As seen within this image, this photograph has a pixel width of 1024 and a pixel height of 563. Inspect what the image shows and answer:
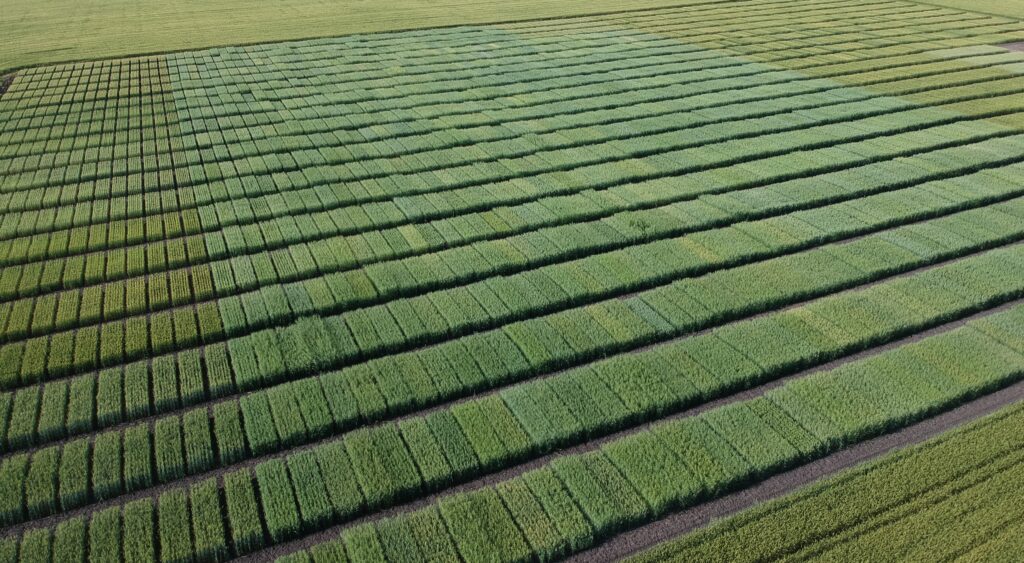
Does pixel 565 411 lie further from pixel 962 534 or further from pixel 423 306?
pixel 962 534

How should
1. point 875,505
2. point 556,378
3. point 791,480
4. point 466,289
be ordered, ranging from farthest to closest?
point 466,289, point 556,378, point 791,480, point 875,505

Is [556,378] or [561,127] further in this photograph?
[561,127]

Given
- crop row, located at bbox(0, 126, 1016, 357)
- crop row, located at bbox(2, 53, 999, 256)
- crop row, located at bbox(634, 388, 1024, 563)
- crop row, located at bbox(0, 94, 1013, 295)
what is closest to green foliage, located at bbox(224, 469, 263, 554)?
crop row, located at bbox(0, 126, 1016, 357)

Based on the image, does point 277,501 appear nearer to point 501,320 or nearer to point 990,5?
point 501,320

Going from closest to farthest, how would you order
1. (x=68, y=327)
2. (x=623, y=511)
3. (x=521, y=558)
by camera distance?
(x=521, y=558) → (x=623, y=511) → (x=68, y=327)

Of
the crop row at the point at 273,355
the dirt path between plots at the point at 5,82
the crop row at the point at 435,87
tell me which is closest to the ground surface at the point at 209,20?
the dirt path between plots at the point at 5,82

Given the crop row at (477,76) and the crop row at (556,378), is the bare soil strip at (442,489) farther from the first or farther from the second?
the crop row at (477,76)

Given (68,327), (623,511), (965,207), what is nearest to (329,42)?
(68,327)

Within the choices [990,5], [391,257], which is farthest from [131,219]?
[990,5]
